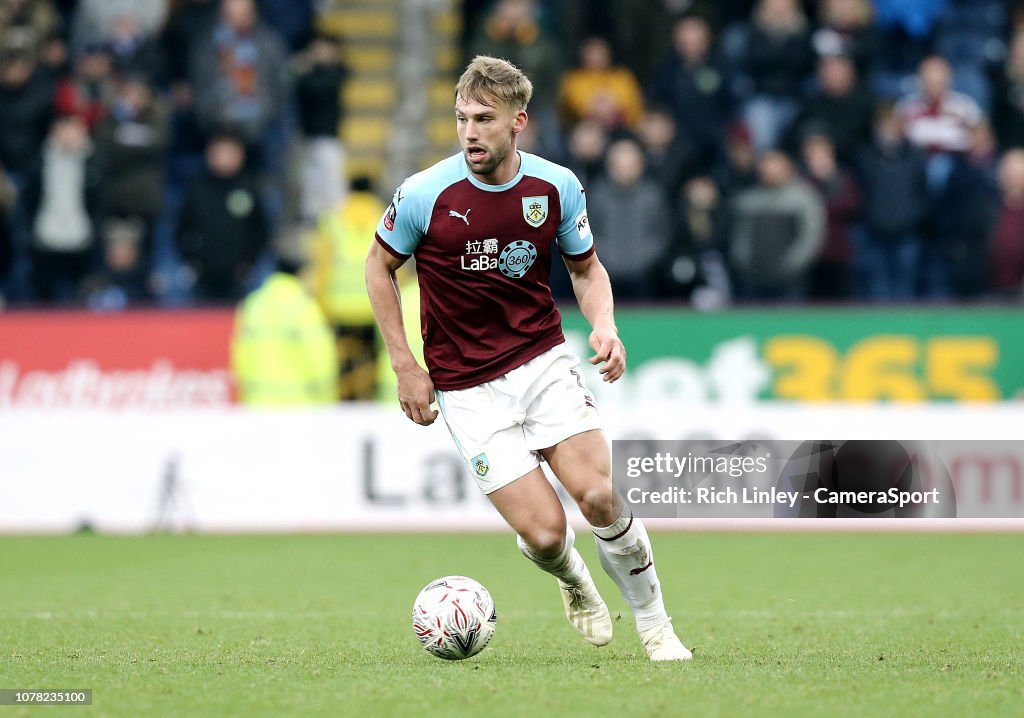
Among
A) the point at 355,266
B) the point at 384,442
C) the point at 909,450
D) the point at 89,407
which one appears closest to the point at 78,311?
the point at 89,407

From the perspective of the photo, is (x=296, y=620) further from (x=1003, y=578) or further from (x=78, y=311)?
(x=78, y=311)

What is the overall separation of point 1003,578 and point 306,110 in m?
9.99

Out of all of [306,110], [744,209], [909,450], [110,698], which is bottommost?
[110,698]

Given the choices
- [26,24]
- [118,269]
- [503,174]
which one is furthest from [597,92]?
[503,174]

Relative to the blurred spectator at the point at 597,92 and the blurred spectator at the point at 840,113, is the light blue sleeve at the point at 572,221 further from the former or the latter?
the blurred spectator at the point at 597,92

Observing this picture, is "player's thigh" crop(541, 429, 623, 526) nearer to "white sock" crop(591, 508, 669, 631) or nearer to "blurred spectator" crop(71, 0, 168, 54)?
"white sock" crop(591, 508, 669, 631)

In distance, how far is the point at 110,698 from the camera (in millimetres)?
5855

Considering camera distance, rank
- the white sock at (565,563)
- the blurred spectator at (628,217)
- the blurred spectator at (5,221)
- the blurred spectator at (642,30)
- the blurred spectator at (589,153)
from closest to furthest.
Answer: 1. the white sock at (565,563)
2. the blurred spectator at (628,217)
3. the blurred spectator at (589,153)
4. the blurred spectator at (5,221)
5. the blurred spectator at (642,30)

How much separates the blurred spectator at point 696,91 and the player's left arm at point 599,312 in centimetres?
1013

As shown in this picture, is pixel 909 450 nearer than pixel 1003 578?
Yes

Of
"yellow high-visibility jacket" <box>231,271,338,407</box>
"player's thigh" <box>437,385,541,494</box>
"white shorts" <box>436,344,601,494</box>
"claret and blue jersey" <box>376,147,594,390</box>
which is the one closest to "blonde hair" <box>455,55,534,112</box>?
"claret and blue jersey" <box>376,147,594,390</box>

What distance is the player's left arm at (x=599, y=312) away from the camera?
656 cm

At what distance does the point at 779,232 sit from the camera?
52.4 ft

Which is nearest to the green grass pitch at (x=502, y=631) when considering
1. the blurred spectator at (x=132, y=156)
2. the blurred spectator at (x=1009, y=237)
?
the blurred spectator at (x=1009, y=237)
